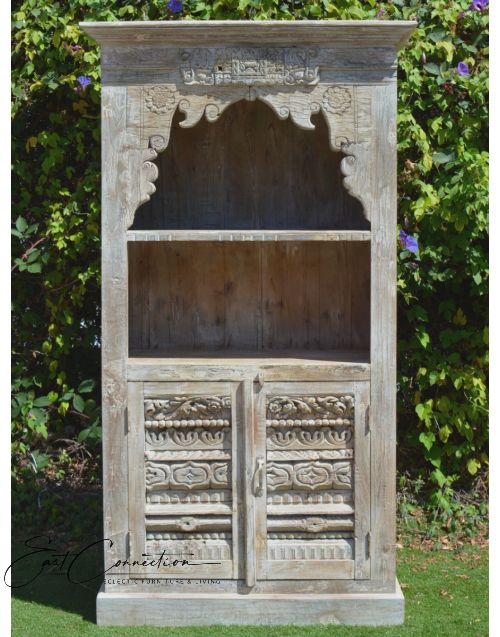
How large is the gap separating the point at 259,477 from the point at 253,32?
163 centimetres

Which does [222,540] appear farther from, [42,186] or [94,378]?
[42,186]

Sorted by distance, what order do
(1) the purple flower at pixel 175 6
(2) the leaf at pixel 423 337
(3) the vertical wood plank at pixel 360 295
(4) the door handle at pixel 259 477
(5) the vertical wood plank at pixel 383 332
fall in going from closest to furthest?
1. (5) the vertical wood plank at pixel 383 332
2. (4) the door handle at pixel 259 477
3. (3) the vertical wood plank at pixel 360 295
4. (1) the purple flower at pixel 175 6
5. (2) the leaf at pixel 423 337

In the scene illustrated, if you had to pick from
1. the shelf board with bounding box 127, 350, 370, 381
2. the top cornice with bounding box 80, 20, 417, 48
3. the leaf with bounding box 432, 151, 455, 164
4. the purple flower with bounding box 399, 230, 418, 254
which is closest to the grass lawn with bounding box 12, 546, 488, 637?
the shelf board with bounding box 127, 350, 370, 381

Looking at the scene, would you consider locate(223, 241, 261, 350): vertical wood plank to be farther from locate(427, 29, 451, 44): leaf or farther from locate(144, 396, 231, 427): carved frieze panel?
locate(427, 29, 451, 44): leaf

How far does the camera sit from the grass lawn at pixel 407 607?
3350 mm

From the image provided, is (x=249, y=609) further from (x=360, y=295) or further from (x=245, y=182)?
(x=245, y=182)

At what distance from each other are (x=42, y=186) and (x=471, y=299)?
225 centimetres

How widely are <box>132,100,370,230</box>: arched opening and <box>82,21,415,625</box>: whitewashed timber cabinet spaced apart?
2.08ft

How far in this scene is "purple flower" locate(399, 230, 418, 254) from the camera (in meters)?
4.23

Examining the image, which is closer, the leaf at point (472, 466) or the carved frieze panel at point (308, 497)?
the carved frieze panel at point (308, 497)

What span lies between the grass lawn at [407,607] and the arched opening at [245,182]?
1586 millimetres

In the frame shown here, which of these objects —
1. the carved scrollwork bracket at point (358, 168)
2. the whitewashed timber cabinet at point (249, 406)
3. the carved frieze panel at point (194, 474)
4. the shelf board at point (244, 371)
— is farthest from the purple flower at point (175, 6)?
the carved frieze panel at point (194, 474)

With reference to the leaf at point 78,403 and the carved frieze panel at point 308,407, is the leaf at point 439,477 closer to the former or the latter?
the carved frieze panel at point 308,407

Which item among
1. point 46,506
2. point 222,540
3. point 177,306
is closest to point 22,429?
point 46,506
